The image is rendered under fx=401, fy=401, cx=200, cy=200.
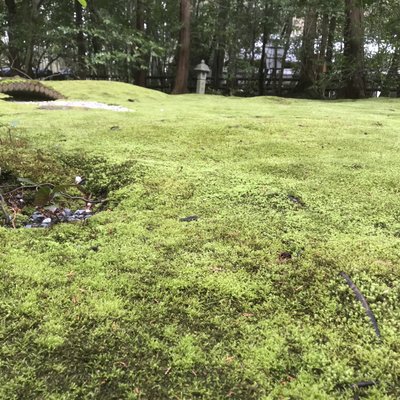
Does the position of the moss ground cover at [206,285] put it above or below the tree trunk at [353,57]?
below

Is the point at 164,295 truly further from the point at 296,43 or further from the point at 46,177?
the point at 296,43

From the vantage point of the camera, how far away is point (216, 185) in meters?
2.13

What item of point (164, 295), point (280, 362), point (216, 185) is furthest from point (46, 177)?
point (280, 362)

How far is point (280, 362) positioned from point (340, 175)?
1560 mm

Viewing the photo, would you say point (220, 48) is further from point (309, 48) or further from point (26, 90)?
point (26, 90)

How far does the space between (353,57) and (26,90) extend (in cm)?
883

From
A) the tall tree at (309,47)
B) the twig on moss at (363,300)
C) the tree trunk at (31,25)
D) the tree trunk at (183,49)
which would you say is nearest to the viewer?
the twig on moss at (363,300)

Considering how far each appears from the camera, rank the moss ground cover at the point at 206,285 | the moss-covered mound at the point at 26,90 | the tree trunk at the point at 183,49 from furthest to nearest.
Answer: the tree trunk at the point at 183,49 < the moss-covered mound at the point at 26,90 < the moss ground cover at the point at 206,285

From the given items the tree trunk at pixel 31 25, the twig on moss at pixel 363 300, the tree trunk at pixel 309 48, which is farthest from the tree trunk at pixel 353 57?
the twig on moss at pixel 363 300

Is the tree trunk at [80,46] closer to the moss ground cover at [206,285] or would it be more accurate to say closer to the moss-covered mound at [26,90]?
the moss-covered mound at [26,90]

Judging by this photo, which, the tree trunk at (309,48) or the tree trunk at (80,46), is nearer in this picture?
the tree trunk at (309,48)

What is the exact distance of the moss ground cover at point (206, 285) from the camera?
0.93 metres

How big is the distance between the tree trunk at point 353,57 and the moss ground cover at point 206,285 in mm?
9781

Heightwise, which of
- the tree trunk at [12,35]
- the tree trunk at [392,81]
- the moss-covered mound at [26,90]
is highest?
the tree trunk at [12,35]
